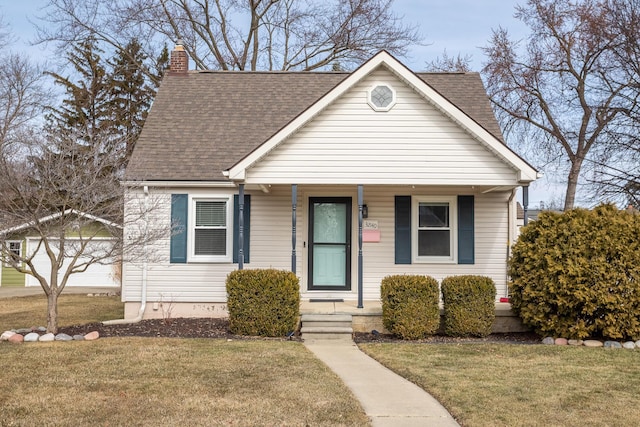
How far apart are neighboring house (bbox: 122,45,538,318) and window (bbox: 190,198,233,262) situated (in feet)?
0.07

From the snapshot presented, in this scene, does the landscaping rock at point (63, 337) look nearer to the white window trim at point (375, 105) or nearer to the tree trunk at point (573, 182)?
the white window trim at point (375, 105)

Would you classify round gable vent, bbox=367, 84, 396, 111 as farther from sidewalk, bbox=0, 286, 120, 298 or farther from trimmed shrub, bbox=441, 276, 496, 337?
sidewalk, bbox=0, 286, 120, 298

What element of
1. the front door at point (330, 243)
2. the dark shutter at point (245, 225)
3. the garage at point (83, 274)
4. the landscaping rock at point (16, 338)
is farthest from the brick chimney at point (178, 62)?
the garage at point (83, 274)

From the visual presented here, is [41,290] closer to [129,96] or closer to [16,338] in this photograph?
[129,96]

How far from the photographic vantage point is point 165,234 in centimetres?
1205

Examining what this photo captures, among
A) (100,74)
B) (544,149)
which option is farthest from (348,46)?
(100,74)

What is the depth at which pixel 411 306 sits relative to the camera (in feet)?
34.6

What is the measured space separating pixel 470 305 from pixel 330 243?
12.0 ft

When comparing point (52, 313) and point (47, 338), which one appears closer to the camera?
point (47, 338)

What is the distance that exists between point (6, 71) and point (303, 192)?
22.1 meters

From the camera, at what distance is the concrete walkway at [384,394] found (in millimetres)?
5777

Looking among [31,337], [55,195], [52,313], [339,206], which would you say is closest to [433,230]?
[339,206]

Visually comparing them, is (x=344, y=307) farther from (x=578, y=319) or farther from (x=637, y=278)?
(x=637, y=278)

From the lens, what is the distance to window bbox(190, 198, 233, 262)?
13.1 m
